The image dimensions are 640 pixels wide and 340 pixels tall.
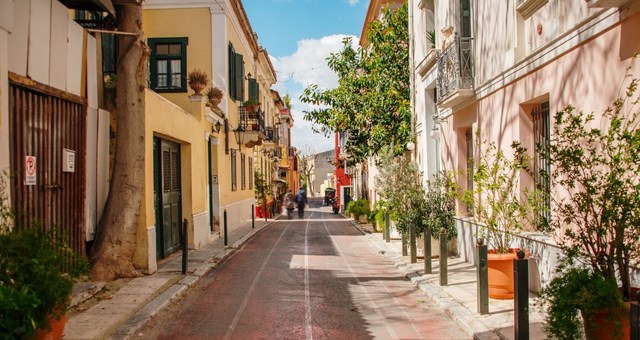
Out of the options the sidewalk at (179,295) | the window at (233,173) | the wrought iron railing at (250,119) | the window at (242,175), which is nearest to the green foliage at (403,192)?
the sidewalk at (179,295)

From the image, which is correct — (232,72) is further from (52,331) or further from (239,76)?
(52,331)

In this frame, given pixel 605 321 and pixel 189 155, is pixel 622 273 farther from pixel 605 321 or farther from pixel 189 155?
pixel 189 155

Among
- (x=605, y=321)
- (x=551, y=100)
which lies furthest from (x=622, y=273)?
(x=551, y=100)

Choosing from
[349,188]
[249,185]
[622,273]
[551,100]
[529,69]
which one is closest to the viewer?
[622,273]

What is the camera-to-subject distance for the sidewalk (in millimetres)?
6160

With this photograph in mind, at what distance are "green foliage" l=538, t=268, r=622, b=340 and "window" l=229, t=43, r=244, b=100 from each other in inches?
677

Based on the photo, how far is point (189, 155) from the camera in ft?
45.8

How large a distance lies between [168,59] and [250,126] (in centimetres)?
653

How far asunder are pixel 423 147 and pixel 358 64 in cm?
504

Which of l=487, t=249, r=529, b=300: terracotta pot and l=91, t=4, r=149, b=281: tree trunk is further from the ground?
l=91, t=4, r=149, b=281: tree trunk

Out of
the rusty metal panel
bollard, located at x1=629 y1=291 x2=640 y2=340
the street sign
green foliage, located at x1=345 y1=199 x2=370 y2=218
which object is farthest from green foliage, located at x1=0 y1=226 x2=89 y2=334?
green foliage, located at x1=345 y1=199 x2=370 y2=218

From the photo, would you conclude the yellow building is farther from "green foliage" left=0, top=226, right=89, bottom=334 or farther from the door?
"green foliage" left=0, top=226, right=89, bottom=334

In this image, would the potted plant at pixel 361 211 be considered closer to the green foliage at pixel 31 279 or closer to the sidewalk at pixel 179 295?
the sidewalk at pixel 179 295

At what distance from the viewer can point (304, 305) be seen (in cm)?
780
